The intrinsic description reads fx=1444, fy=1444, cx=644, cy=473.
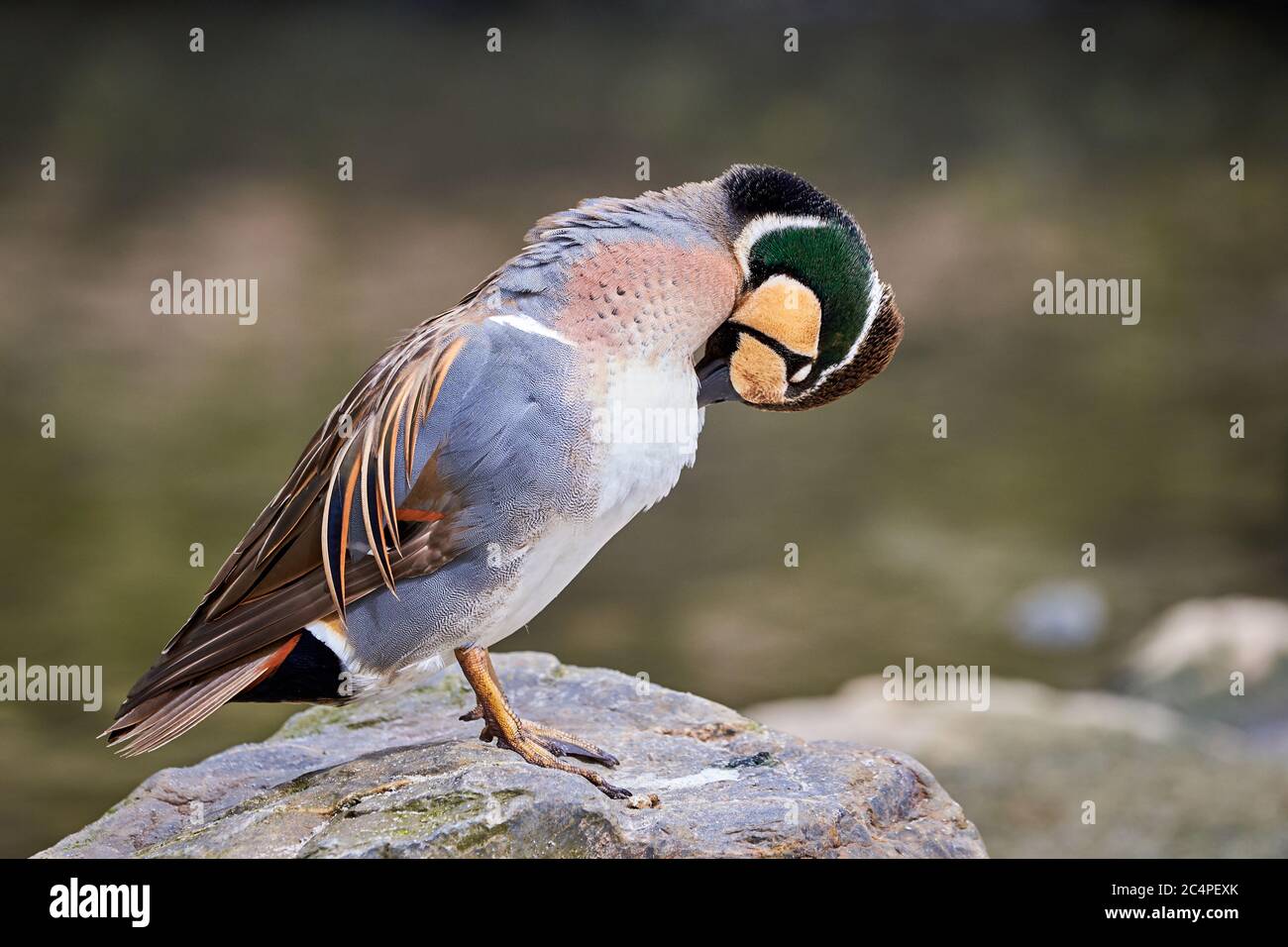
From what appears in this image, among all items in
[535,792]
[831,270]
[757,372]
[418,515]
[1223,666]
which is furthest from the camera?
[1223,666]

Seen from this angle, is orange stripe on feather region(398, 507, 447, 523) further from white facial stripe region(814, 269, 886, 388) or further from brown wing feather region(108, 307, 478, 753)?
white facial stripe region(814, 269, 886, 388)

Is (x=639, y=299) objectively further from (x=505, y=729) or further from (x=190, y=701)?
(x=190, y=701)

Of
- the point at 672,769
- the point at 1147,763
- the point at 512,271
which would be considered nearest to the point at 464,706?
the point at 672,769

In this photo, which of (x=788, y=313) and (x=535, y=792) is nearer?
(x=535, y=792)

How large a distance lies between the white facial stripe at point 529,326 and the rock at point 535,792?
2.59 feet

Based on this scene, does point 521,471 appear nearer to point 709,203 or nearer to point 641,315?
point 641,315

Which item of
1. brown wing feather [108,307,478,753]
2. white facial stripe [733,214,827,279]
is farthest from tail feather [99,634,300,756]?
white facial stripe [733,214,827,279]

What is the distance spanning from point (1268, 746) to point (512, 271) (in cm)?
413

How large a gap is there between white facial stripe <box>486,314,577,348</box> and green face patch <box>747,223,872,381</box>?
0.46 meters

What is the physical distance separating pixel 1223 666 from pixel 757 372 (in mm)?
3732

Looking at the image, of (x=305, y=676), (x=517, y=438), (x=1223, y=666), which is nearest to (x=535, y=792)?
(x=305, y=676)

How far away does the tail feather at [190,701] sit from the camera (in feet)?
8.85

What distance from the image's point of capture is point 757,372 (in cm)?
289

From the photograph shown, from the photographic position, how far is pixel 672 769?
2984 millimetres
